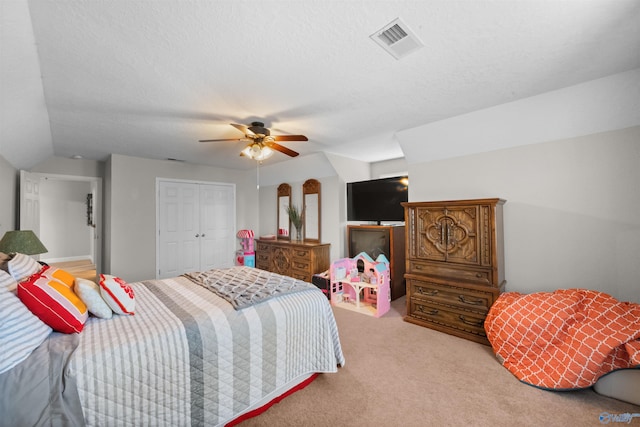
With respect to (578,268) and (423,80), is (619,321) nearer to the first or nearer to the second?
(578,268)

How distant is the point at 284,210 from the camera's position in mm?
5582

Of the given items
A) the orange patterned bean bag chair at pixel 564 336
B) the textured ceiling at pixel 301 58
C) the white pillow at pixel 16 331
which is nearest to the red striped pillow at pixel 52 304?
the white pillow at pixel 16 331

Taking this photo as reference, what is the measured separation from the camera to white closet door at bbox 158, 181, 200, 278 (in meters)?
4.84

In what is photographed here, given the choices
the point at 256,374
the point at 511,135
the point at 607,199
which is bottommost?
the point at 256,374

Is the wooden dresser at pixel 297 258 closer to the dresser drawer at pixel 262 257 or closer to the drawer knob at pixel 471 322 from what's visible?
the dresser drawer at pixel 262 257

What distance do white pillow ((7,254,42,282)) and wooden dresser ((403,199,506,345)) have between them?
11.2 feet

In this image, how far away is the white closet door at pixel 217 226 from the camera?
5.42m

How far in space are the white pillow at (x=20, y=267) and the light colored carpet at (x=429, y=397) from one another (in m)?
1.72

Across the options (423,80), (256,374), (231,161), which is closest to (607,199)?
(423,80)

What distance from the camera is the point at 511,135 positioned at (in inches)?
109

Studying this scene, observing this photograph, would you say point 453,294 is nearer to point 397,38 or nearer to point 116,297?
point 397,38

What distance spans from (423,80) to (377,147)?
1941mm

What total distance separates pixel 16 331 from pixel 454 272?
3.40m

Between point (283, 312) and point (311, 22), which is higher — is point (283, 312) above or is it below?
below
